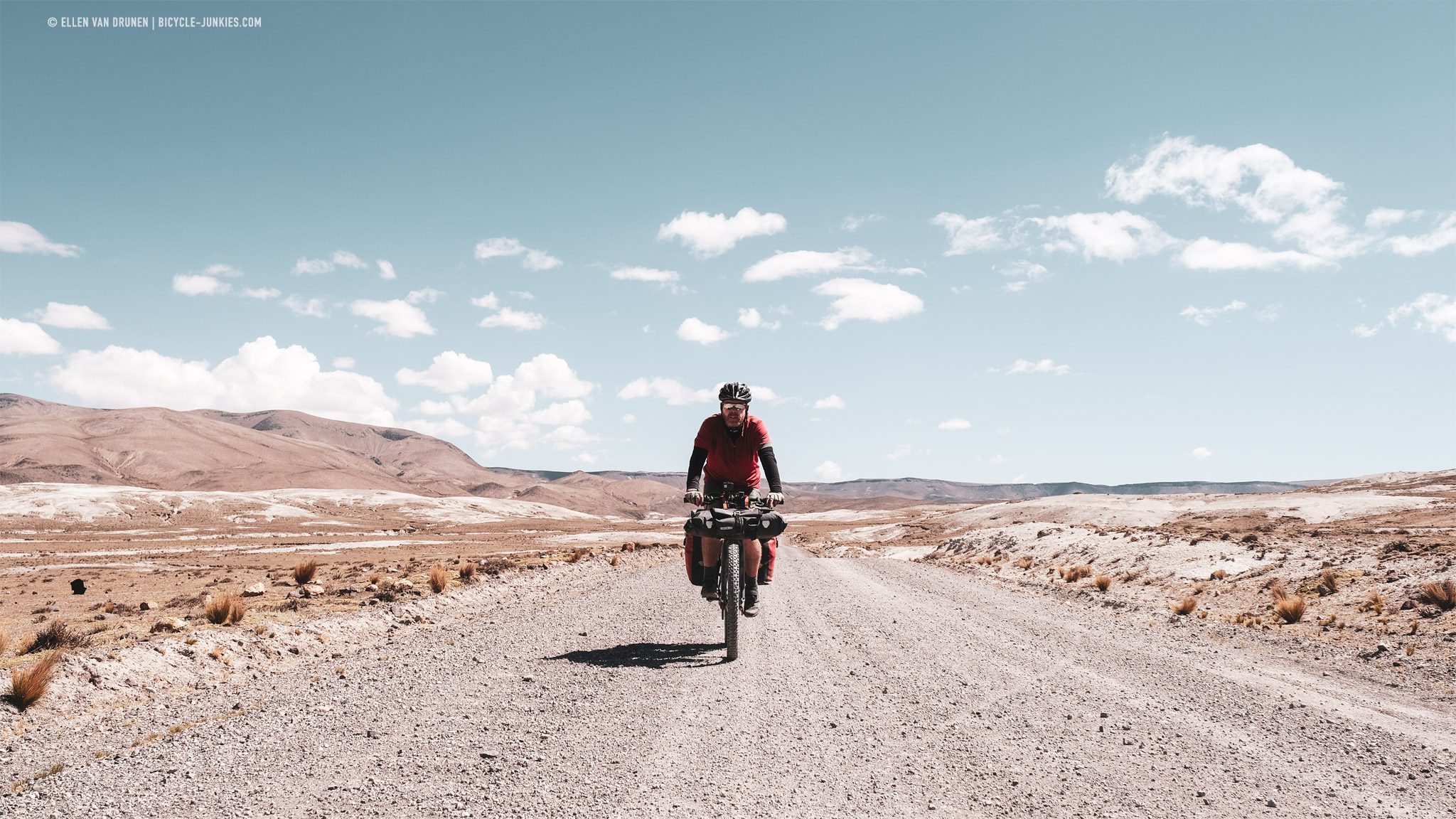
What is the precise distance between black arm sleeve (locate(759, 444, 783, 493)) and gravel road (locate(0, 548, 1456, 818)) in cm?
211

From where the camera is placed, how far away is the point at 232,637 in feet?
32.2

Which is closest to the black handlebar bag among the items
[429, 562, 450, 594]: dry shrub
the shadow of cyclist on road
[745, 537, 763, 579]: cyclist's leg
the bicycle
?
the bicycle

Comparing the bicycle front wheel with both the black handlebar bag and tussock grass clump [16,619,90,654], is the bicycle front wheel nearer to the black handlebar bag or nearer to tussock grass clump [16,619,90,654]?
the black handlebar bag

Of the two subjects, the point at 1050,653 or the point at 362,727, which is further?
the point at 1050,653

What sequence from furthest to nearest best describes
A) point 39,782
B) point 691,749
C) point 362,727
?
1. point 362,727
2. point 691,749
3. point 39,782

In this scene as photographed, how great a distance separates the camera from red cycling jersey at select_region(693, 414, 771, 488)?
9.67m

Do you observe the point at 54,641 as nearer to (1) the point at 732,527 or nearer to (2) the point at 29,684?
(2) the point at 29,684

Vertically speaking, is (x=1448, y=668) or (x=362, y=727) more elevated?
(x=362, y=727)

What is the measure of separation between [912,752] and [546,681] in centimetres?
392

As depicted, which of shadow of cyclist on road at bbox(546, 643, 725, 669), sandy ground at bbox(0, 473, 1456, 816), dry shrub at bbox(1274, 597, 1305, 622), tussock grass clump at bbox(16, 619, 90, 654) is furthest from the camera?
dry shrub at bbox(1274, 597, 1305, 622)

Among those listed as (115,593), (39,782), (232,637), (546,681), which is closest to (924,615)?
(546,681)

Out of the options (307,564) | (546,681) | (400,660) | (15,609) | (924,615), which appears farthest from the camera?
(307,564)

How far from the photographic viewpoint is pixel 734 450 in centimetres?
968

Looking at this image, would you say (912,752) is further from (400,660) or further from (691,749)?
(400,660)
